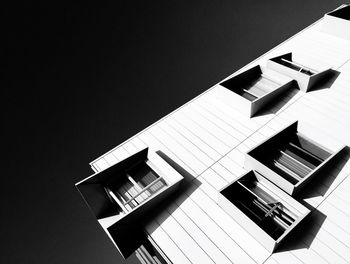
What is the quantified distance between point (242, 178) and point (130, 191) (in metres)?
5.93

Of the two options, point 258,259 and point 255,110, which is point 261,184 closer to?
point 258,259

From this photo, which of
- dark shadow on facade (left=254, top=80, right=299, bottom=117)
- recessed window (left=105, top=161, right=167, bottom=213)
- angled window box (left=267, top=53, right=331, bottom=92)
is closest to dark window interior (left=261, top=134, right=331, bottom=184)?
dark shadow on facade (left=254, top=80, right=299, bottom=117)

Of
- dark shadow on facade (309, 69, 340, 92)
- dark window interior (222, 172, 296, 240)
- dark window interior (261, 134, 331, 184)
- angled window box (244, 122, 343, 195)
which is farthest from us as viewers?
dark shadow on facade (309, 69, 340, 92)

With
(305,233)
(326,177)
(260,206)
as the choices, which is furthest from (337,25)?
(305,233)

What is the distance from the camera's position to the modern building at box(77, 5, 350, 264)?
11156 millimetres

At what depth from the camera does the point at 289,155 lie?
14.3 metres

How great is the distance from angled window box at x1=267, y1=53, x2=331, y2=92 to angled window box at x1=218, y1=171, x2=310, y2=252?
869 centimetres

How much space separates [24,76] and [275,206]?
27.8m

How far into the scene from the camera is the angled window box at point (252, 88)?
16578 mm

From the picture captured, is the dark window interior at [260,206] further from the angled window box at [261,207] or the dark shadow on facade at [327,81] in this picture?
the dark shadow on facade at [327,81]

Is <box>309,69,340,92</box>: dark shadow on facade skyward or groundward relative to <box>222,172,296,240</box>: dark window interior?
skyward

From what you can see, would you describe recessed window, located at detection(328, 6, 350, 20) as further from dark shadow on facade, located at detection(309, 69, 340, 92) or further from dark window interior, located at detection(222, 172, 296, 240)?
dark window interior, located at detection(222, 172, 296, 240)

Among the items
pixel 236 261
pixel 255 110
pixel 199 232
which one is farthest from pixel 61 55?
pixel 236 261

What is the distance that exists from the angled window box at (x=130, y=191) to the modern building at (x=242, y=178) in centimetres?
5
